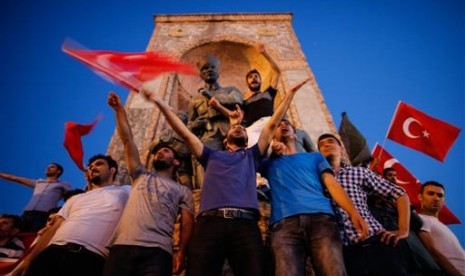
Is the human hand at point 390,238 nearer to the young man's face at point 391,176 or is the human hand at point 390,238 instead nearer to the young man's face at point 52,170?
the young man's face at point 391,176

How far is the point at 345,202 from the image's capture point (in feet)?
9.53

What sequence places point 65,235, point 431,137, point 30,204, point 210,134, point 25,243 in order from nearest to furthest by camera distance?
1. point 65,235
2. point 25,243
3. point 210,134
4. point 30,204
5. point 431,137

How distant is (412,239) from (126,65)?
364 centimetres

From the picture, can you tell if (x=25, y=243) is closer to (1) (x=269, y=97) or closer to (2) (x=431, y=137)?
(1) (x=269, y=97)

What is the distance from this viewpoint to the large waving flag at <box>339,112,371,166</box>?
6.87 meters

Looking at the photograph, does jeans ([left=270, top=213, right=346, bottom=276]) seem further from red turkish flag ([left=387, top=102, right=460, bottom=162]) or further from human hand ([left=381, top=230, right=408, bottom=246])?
red turkish flag ([left=387, top=102, right=460, bottom=162])

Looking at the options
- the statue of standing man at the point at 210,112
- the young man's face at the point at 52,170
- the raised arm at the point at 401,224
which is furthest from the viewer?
the young man's face at the point at 52,170

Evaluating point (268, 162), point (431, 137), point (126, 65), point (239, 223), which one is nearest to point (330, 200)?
point (268, 162)

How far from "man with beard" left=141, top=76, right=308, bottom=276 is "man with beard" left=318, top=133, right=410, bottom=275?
804 millimetres

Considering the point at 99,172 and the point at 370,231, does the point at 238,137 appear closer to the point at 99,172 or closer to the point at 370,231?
the point at 370,231

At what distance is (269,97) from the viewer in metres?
5.38

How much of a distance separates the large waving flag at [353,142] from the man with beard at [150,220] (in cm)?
448

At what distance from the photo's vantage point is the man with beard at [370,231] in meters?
2.72

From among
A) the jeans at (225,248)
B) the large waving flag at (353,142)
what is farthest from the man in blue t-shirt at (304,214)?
the large waving flag at (353,142)
